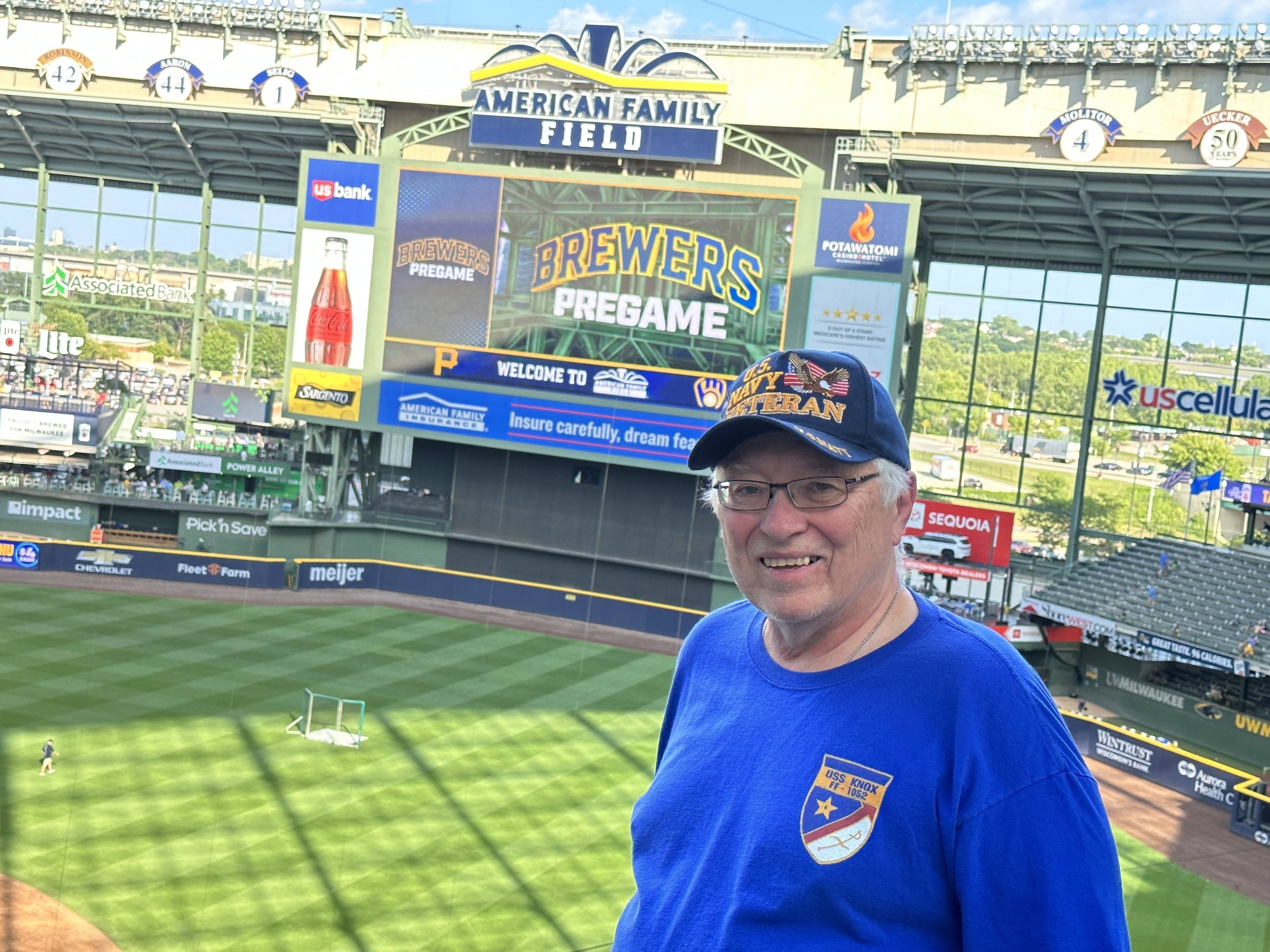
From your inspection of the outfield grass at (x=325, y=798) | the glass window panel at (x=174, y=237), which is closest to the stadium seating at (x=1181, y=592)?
the outfield grass at (x=325, y=798)

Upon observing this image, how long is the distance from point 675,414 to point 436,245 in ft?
24.0

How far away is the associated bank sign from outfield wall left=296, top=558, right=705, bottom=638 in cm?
1088

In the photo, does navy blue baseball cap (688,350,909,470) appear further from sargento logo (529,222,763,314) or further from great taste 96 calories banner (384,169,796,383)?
sargento logo (529,222,763,314)

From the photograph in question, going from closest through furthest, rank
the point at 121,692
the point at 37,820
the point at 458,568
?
the point at 37,820 < the point at 121,692 < the point at 458,568

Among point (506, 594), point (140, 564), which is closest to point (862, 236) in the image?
point (506, 594)

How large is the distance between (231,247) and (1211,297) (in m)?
27.9

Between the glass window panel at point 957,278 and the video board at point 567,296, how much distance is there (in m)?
5.95

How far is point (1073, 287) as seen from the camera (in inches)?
1188

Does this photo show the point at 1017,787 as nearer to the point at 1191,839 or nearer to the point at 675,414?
the point at 1191,839

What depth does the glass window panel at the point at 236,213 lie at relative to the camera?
1378 inches

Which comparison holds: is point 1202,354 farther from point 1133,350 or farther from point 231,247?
point 231,247

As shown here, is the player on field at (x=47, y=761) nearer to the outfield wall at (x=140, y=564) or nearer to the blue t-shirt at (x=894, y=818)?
the outfield wall at (x=140, y=564)

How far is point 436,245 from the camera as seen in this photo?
28109 millimetres

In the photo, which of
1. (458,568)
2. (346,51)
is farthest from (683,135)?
(458,568)
